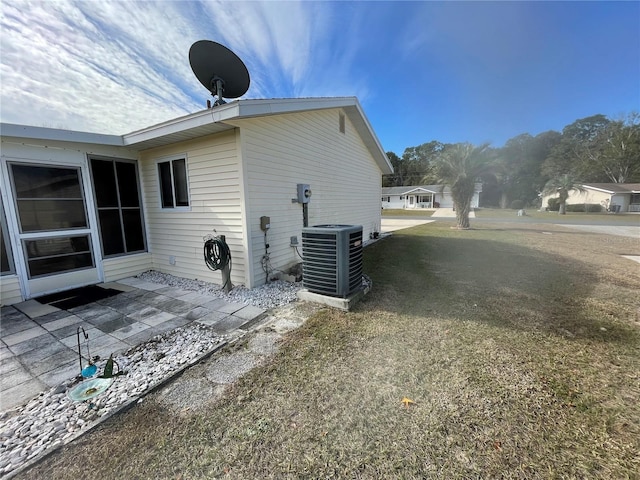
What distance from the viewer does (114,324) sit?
354cm

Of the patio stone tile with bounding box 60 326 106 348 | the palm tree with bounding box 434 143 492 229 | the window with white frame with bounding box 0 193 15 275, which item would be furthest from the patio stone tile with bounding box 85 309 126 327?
the palm tree with bounding box 434 143 492 229

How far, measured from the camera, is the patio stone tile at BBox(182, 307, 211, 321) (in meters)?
3.74

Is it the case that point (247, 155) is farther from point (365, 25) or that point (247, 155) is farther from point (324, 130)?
point (365, 25)

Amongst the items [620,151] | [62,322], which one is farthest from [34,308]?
[620,151]

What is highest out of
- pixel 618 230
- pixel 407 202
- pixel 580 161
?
pixel 580 161

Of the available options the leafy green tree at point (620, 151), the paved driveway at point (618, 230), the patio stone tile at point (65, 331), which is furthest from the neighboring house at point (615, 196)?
the patio stone tile at point (65, 331)

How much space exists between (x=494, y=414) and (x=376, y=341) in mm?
1254

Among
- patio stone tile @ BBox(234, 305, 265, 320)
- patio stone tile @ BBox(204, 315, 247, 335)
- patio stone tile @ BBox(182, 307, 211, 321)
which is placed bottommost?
patio stone tile @ BBox(204, 315, 247, 335)

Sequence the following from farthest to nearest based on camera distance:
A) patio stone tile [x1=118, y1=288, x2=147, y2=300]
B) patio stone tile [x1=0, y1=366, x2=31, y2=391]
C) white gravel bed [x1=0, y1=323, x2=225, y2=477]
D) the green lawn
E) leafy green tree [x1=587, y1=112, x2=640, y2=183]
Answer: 1. leafy green tree [x1=587, y1=112, x2=640, y2=183]
2. the green lawn
3. patio stone tile [x1=118, y1=288, x2=147, y2=300]
4. patio stone tile [x1=0, y1=366, x2=31, y2=391]
5. white gravel bed [x1=0, y1=323, x2=225, y2=477]

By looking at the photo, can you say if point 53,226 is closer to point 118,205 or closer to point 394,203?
point 118,205

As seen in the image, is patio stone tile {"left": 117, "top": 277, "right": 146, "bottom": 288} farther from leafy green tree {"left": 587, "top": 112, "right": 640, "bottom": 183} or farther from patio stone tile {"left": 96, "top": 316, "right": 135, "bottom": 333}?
leafy green tree {"left": 587, "top": 112, "right": 640, "bottom": 183}

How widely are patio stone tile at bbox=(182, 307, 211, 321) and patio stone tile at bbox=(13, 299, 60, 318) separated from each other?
2.12m

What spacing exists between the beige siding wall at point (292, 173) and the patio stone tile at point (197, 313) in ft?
3.56

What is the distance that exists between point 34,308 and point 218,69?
5.03m
